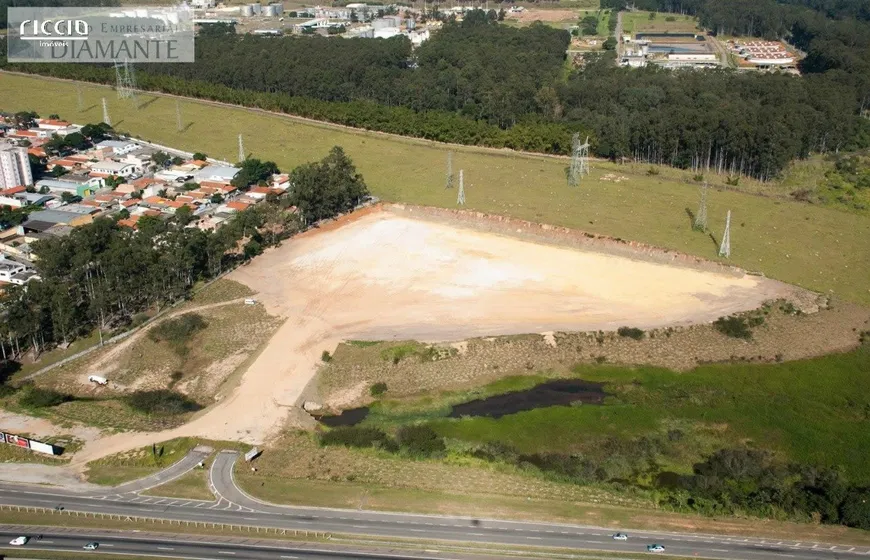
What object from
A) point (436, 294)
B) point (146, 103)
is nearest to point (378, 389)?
point (436, 294)

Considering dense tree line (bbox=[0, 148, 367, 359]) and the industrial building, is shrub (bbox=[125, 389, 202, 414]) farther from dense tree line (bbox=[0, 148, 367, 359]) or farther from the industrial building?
the industrial building

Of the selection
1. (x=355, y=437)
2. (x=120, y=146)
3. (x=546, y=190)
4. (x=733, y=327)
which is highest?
(x=120, y=146)

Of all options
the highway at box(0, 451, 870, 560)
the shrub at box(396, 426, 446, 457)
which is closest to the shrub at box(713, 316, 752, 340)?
the highway at box(0, 451, 870, 560)

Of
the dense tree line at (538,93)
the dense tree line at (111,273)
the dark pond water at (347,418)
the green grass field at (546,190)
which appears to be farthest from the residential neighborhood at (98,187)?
the dark pond water at (347,418)

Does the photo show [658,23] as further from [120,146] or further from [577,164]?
[120,146]

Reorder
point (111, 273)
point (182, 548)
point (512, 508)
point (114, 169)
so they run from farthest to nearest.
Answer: point (114, 169)
point (111, 273)
point (512, 508)
point (182, 548)

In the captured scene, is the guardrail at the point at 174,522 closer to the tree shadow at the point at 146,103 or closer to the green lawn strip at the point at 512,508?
the green lawn strip at the point at 512,508
